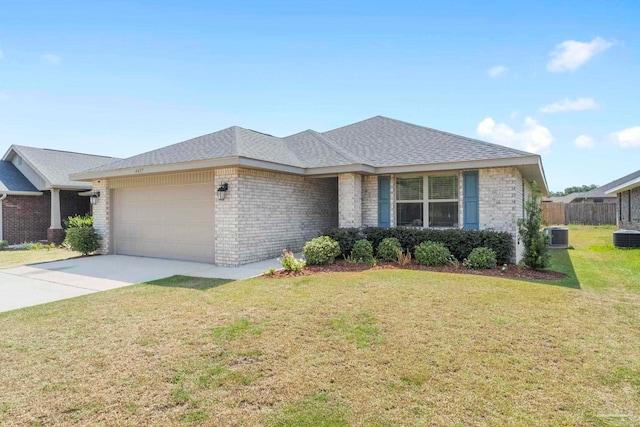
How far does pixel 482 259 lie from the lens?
8867 mm

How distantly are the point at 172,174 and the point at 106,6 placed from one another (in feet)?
15.2

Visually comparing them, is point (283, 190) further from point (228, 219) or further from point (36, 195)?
point (36, 195)

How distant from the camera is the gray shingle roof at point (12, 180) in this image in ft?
55.1

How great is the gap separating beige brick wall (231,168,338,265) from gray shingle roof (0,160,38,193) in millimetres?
13325

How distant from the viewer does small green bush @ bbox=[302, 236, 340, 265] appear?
9.38 meters

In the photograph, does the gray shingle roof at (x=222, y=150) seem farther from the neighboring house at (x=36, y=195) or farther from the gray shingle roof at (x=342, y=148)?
the neighboring house at (x=36, y=195)

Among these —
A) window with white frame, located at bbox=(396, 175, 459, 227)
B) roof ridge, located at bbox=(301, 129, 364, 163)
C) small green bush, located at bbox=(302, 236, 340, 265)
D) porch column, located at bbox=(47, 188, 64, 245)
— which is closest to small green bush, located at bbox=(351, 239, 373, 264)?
small green bush, located at bbox=(302, 236, 340, 265)

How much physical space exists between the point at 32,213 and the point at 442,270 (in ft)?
62.8

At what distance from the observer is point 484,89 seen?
43.2ft

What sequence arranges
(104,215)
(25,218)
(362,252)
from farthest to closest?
(25,218) → (104,215) → (362,252)

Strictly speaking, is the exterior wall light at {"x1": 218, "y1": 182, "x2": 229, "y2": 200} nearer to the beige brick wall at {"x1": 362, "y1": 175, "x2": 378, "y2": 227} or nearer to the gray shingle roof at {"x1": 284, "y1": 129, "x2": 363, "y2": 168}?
the gray shingle roof at {"x1": 284, "y1": 129, "x2": 363, "y2": 168}

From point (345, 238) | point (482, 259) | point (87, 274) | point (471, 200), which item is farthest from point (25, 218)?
point (482, 259)

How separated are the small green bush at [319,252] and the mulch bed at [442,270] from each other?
140 mm

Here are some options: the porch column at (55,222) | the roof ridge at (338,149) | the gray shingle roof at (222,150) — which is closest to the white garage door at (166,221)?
the gray shingle roof at (222,150)
